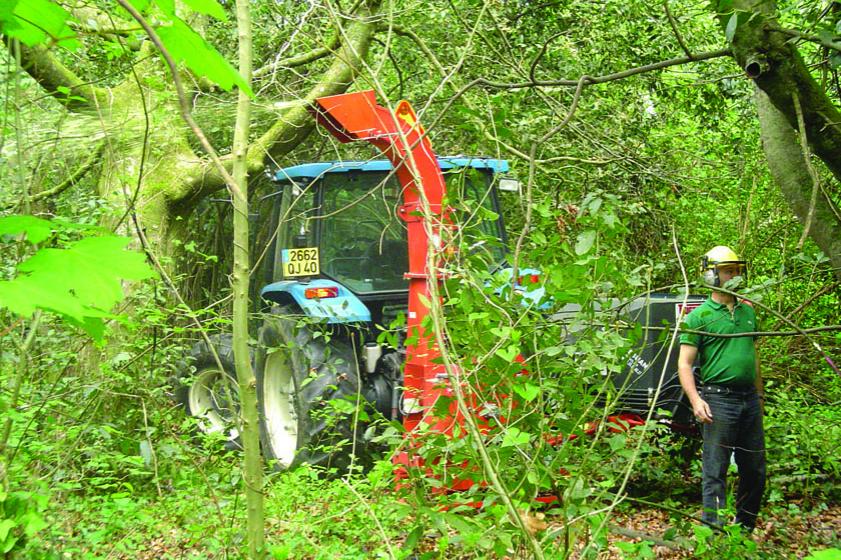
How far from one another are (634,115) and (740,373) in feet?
11.6

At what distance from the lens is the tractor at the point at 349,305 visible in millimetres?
5191

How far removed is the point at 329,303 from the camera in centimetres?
590

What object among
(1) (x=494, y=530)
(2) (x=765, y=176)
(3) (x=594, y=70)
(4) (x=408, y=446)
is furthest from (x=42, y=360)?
(2) (x=765, y=176)

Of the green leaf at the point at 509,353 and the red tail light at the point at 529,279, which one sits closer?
the green leaf at the point at 509,353

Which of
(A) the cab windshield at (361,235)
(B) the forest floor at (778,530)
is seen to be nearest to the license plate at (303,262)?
(A) the cab windshield at (361,235)

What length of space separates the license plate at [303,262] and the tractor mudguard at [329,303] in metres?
0.09

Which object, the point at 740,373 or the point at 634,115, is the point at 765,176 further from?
the point at 740,373

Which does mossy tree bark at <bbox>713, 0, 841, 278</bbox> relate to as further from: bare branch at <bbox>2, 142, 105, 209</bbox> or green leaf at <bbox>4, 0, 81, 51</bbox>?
bare branch at <bbox>2, 142, 105, 209</bbox>

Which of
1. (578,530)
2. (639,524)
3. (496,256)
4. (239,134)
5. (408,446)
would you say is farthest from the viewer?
(496,256)

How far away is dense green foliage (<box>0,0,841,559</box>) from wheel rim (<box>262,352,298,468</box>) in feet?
1.70

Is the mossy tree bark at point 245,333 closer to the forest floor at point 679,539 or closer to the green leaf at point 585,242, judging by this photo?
the forest floor at point 679,539

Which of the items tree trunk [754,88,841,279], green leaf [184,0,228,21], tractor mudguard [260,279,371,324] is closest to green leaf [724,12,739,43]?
tree trunk [754,88,841,279]

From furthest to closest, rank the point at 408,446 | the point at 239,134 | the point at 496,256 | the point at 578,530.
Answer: the point at 496,256 → the point at 408,446 → the point at 578,530 → the point at 239,134

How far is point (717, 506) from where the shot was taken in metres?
4.70
